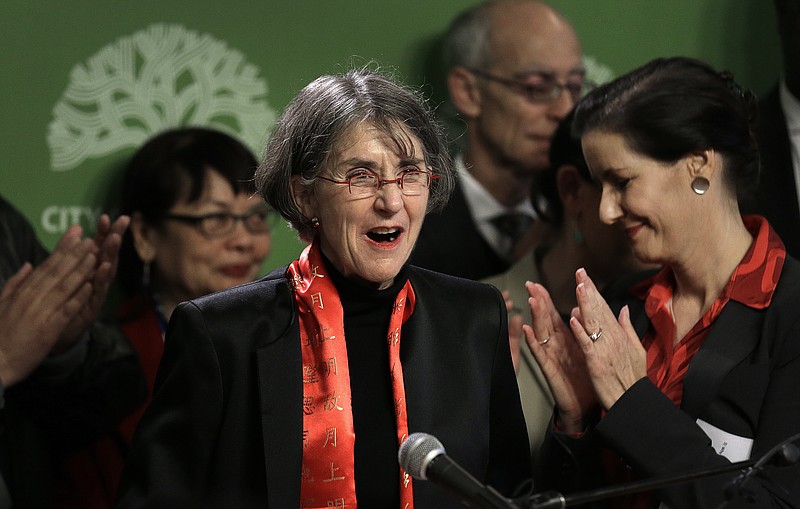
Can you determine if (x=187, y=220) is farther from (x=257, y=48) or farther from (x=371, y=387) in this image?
(x=371, y=387)

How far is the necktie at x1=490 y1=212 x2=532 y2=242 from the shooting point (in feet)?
11.4

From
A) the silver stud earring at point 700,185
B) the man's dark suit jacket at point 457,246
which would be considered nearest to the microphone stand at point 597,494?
the silver stud earring at point 700,185

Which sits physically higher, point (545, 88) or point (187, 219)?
point (545, 88)

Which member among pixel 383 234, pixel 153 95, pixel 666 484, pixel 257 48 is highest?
pixel 257 48

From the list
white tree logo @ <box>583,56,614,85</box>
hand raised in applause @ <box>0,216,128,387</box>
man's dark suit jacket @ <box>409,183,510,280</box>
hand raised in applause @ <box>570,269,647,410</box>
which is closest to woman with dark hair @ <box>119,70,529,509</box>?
hand raised in applause @ <box>570,269,647,410</box>

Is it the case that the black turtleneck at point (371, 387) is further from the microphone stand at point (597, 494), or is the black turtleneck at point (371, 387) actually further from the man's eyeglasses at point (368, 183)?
the microphone stand at point (597, 494)

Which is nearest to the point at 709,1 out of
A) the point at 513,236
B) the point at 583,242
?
the point at 513,236

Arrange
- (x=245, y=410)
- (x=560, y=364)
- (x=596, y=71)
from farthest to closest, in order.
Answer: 1. (x=596, y=71)
2. (x=560, y=364)
3. (x=245, y=410)

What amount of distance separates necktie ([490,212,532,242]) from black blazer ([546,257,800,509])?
4.60ft

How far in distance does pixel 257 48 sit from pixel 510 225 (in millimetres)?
961

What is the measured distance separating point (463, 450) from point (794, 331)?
0.67m

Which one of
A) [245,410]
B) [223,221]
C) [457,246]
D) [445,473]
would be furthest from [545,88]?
[445,473]

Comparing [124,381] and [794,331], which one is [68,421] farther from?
[794,331]

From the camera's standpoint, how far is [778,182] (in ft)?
9.45
